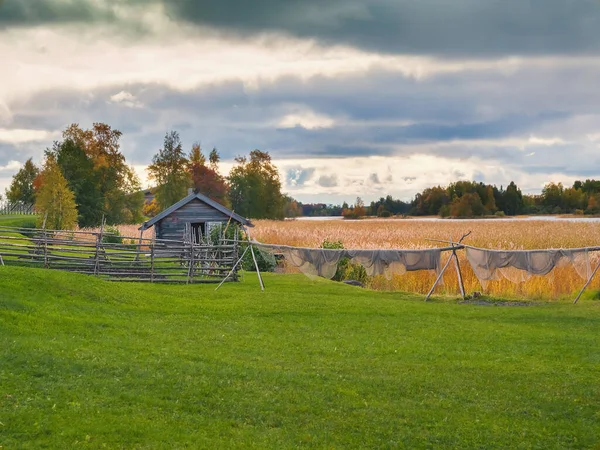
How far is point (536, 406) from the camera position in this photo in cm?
1111

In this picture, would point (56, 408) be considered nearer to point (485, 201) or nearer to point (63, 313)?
point (63, 313)

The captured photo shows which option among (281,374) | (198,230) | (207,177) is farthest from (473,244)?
(207,177)

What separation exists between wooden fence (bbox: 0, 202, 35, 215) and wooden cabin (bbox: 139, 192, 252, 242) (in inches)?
2689

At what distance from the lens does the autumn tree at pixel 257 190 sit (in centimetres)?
9700

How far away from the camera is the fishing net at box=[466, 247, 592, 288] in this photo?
22.7 meters

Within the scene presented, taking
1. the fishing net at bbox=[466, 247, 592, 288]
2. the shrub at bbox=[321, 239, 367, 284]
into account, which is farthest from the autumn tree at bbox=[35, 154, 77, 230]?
the fishing net at bbox=[466, 247, 592, 288]

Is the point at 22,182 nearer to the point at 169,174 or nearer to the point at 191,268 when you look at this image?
the point at 169,174

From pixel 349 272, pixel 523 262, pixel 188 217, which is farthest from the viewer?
pixel 188 217

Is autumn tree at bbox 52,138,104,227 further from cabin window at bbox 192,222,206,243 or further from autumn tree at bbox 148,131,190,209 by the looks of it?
cabin window at bbox 192,222,206,243

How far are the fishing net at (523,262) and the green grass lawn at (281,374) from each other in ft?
7.48

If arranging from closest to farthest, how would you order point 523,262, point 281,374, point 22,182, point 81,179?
point 281,374, point 523,262, point 81,179, point 22,182

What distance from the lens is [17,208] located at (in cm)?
10488

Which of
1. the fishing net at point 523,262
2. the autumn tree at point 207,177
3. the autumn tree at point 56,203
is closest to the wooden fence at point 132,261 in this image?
the fishing net at point 523,262

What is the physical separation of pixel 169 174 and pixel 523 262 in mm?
61542
